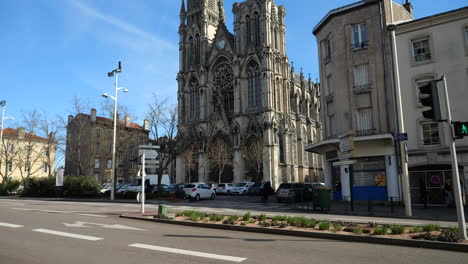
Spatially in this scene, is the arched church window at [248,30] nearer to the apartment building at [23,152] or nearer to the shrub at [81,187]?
the apartment building at [23,152]

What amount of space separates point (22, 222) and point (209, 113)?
4595 centimetres

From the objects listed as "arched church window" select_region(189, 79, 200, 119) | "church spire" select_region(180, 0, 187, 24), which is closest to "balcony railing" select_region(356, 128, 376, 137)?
"arched church window" select_region(189, 79, 200, 119)

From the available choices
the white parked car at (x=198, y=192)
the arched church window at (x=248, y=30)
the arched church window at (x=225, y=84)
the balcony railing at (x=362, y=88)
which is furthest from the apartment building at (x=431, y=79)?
the arched church window at (x=225, y=84)

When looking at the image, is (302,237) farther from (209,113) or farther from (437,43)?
(209,113)

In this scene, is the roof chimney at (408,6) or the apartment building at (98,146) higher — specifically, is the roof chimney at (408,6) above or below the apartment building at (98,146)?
above

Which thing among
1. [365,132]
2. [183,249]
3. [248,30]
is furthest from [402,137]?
[248,30]

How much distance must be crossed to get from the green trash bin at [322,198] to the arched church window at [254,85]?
3610cm

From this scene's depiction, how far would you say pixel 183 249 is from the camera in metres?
7.20

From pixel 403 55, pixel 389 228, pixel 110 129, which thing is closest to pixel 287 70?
pixel 110 129

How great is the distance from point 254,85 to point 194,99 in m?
12.7

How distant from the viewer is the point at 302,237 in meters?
9.30

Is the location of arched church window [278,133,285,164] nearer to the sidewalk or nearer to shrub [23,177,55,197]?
shrub [23,177,55,197]

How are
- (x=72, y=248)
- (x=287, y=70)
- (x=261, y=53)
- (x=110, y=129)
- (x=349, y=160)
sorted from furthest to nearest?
(x=287, y=70) → (x=261, y=53) → (x=110, y=129) → (x=349, y=160) → (x=72, y=248)

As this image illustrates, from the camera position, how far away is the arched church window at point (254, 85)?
2100 inches
